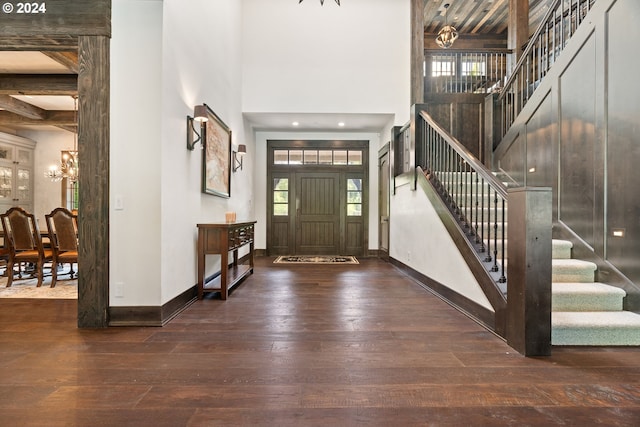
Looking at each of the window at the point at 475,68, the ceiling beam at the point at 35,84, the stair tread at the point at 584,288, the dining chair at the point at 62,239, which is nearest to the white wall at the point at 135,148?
the dining chair at the point at 62,239

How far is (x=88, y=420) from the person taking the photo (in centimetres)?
160

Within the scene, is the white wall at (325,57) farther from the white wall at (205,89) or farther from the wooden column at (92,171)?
the wooden column at (92,171)

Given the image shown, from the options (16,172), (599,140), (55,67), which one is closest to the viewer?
(599,140)

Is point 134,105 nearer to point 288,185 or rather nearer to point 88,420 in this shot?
point 88,420

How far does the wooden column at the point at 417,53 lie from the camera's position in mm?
5945

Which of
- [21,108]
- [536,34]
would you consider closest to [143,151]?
[536,34]

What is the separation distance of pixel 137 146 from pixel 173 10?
137cm

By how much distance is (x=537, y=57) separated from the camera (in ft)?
15.5

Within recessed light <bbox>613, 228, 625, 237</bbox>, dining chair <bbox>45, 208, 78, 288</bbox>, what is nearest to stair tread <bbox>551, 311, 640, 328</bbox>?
recessed light <bbox>613, 228, 625, 237</bbox>

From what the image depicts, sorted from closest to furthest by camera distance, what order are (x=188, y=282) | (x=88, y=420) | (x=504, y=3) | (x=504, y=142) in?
(x=88, y=420) → (x=188, y=282) → (x=504, y=142) → (x=504, y=3)

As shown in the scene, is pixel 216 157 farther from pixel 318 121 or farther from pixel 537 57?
pixel 537 57

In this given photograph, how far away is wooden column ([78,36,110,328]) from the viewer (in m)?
2.86

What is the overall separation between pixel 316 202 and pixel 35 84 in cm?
561

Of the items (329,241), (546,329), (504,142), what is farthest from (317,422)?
(329,241)
